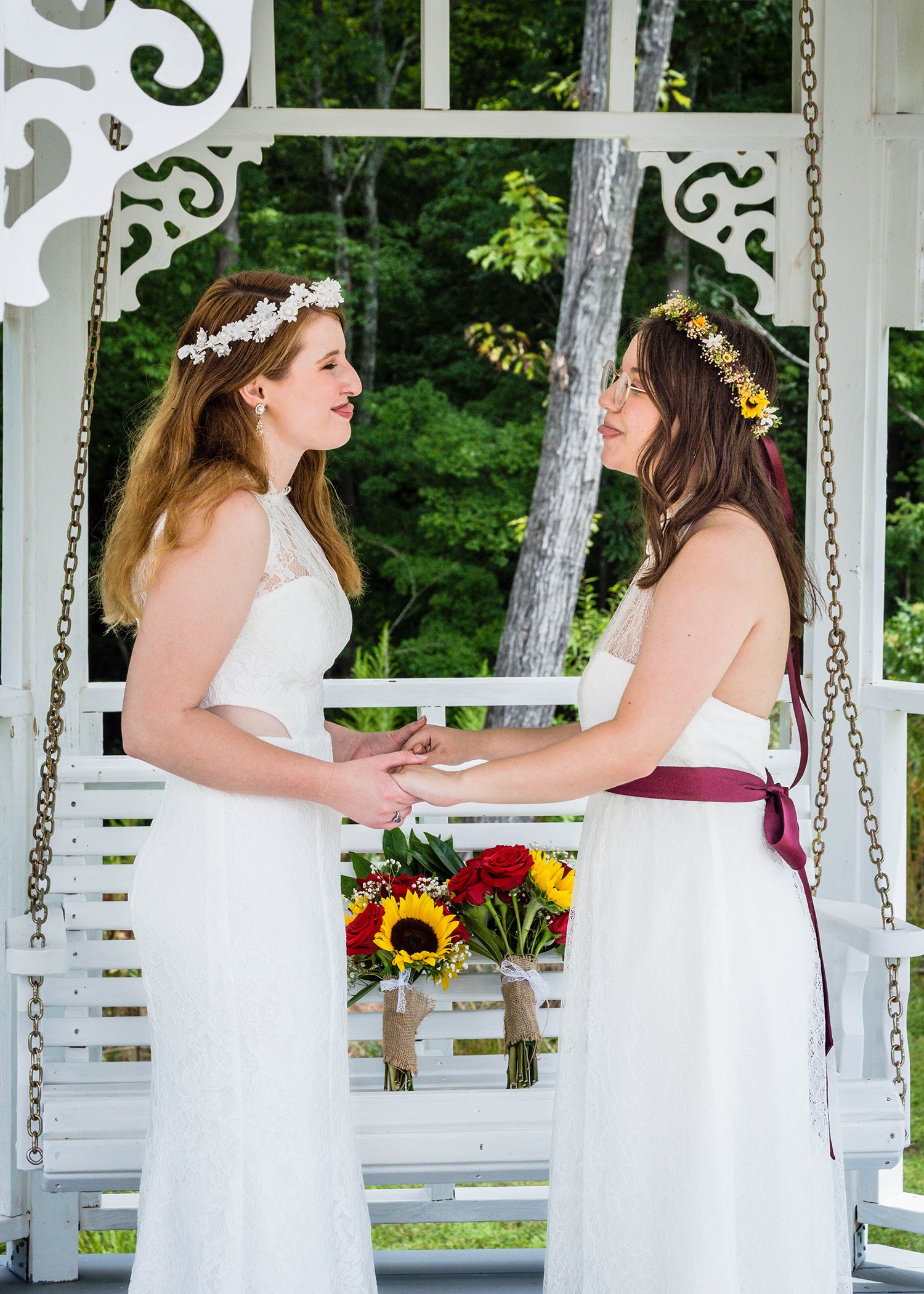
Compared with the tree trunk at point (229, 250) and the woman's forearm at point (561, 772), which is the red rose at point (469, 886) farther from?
the tree trunk at point (229, 250)

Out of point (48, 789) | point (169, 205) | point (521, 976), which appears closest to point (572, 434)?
point (169, 205)

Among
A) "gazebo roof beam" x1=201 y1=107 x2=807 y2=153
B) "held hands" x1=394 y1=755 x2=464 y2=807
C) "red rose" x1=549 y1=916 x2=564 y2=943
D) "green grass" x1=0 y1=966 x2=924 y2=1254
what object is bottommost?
"green grass" x1=0 y1=966 x2=924 y2=1254

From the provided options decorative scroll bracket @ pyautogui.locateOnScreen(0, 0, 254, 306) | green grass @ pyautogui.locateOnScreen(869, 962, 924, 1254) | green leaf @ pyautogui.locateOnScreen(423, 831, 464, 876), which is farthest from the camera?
green grass @ pyautogui.locateOnScreen(869, 962, 924, 1254)

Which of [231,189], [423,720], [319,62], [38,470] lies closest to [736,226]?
[231,189]

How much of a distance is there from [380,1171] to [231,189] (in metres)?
2.65

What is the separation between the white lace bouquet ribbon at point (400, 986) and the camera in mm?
3262

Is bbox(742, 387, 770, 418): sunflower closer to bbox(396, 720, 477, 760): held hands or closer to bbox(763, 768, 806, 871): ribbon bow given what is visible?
bbox(763, 768, 806, 871): ribbon bow

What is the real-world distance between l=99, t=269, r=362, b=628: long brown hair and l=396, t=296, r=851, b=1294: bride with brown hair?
65cm

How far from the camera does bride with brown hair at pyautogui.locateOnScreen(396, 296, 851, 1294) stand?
2377 millimetres

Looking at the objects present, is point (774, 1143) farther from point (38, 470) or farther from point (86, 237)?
point (86, 237)

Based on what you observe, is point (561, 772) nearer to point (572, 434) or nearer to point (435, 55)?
point (435, 55)

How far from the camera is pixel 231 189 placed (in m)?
3.88

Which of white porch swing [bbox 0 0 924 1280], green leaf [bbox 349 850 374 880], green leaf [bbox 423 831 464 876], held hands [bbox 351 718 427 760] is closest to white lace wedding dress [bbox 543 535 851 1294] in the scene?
white porch swing [bbox 0 0 924 1280]

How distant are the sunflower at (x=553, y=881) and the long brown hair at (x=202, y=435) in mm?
1288
